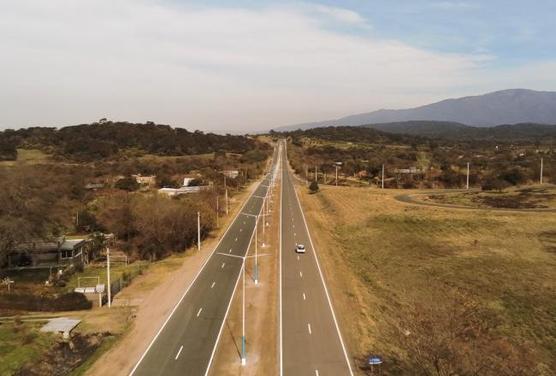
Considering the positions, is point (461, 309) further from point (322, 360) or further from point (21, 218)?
point (21, 218)

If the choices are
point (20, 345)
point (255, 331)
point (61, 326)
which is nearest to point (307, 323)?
point (255, 331)

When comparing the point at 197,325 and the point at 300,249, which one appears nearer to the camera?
the point at 197,325

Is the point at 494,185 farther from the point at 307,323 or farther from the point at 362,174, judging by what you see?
the point at 307,323

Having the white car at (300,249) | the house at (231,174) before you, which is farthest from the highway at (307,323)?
the house at (231,174)

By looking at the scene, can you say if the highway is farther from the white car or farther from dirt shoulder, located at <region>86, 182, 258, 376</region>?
dirt shoulder, located at <region>86, 182, 258, 376</region>

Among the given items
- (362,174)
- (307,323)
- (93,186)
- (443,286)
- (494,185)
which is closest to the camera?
(307,323)

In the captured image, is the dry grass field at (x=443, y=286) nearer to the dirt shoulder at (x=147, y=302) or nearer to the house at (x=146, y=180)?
the dirt shoulder at (x=147, y=302)

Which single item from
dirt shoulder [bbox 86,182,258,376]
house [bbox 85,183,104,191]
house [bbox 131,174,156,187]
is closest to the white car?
dirt shoulder [bbox 86,182,258,376]
